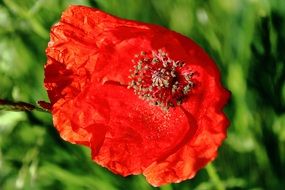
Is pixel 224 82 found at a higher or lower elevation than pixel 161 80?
lower

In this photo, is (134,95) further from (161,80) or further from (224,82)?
(224,82)

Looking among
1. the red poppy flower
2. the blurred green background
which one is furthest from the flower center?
the blurred green background

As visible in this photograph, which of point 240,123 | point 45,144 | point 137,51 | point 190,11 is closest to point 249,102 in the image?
point 240,123

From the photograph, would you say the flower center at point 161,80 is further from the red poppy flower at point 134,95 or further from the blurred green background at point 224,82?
the blurred green background at point 224,82

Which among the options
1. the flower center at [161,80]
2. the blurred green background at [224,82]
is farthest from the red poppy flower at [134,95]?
the blurred green background at [224,82]

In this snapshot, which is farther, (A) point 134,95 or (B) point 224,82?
(B) point 224,82

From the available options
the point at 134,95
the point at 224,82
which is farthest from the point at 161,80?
the point at 224,82
